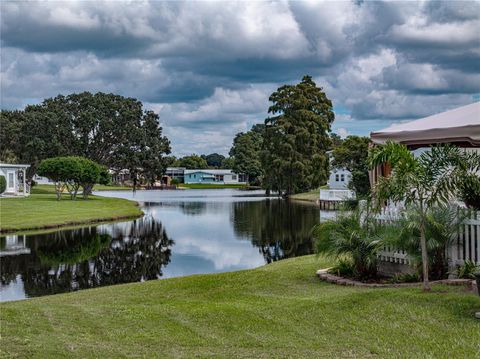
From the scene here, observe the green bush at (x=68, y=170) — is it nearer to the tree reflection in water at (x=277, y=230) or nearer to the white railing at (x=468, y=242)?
the tree reflection in water at (x=277, y=230)

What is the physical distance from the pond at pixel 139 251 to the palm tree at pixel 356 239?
273 inches

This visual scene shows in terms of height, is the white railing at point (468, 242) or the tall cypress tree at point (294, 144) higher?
the tall cypress tree at point (294, 144)

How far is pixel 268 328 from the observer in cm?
705

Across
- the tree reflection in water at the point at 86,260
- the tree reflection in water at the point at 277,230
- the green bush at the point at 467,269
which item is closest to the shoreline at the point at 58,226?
the tree reflection in water at the point at 86,260

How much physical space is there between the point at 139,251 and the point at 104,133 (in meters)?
46.8

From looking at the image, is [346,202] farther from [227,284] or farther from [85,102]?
[85,102]

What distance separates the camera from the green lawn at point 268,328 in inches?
235

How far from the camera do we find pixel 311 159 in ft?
218

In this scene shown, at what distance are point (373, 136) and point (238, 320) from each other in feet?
16.8

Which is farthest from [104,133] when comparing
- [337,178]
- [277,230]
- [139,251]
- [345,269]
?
[345,269]

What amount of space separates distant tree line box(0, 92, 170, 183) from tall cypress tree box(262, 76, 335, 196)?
13.3m

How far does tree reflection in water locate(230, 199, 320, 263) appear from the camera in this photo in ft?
73.6

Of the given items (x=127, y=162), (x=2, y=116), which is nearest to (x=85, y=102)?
(x=127, y=162)

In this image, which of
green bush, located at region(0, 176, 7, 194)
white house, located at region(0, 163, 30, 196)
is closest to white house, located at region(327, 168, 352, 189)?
white house, located at region(0, 163, 30, 196)
